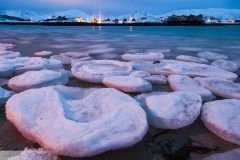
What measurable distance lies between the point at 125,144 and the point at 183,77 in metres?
1.53

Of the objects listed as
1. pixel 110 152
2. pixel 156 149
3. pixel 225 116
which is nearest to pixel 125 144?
pixel 110 152

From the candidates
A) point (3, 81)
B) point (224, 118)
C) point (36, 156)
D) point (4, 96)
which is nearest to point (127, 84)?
point (224, 118)

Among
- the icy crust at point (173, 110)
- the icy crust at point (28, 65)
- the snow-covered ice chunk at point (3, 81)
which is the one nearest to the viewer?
the icy crust at point (173, 110)

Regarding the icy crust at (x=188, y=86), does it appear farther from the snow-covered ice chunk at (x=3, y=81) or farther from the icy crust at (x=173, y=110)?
the snow-covered ice chunk at (x=3, y=81)

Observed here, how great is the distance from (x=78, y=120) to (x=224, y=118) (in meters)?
0.98

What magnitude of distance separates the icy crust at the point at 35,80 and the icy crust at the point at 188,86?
1.13 metres

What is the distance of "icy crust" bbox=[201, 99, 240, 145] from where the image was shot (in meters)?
1.69

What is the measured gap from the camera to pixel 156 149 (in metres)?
1.65

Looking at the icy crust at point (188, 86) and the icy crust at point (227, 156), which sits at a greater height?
the icy crust at point (188, 86)

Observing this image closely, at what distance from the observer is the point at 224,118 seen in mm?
1812

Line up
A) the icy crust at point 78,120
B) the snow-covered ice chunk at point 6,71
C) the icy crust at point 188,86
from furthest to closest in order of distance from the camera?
the snow-covered ice chunk at point 6,71, the icy crust at point 188,86, the icy crust at point 78,120

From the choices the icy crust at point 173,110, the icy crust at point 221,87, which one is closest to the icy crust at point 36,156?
the icy crust at point 173,110

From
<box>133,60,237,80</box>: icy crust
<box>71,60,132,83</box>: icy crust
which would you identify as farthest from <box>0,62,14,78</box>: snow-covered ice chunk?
<box>133,60,237,80</box>: icy crust

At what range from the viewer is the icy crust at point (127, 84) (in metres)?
2.44
